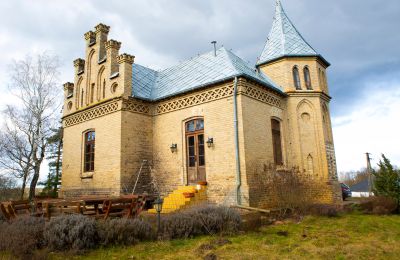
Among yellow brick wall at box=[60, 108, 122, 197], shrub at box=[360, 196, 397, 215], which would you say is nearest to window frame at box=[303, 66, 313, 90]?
shrub at box=[360, 196, 397, 215]

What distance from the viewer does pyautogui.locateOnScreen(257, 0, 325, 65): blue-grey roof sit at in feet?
52.6

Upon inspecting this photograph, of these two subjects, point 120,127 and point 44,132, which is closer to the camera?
point 120,127

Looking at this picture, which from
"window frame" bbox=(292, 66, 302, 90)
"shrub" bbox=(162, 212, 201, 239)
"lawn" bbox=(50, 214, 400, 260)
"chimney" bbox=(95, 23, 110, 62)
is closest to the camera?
"lawn" bbox=(50, 214, 400, 260)

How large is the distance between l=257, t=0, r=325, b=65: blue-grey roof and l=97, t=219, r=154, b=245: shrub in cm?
1190

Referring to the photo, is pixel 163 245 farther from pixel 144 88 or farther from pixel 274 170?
pixel 144 88

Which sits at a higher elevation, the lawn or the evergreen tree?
the evergreen tree

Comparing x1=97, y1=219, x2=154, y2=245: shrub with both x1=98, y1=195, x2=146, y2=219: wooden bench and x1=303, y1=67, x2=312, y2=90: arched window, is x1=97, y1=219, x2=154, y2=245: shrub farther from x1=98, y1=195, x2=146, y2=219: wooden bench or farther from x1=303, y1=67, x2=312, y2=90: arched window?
x1=303, y1=67, x2=312, y2=90: arched window

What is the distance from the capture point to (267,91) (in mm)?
14266

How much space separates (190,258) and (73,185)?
1213 cm

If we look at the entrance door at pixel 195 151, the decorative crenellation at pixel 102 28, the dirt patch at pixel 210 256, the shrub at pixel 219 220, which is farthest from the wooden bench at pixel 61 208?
the decorative crenellation at pixel 102 28

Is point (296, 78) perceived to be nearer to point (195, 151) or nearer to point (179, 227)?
point (195, 151)

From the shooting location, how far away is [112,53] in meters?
15.2

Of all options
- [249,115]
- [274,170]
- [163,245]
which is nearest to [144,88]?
[249,115]

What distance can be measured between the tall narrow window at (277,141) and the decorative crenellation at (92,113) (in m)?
7.50
